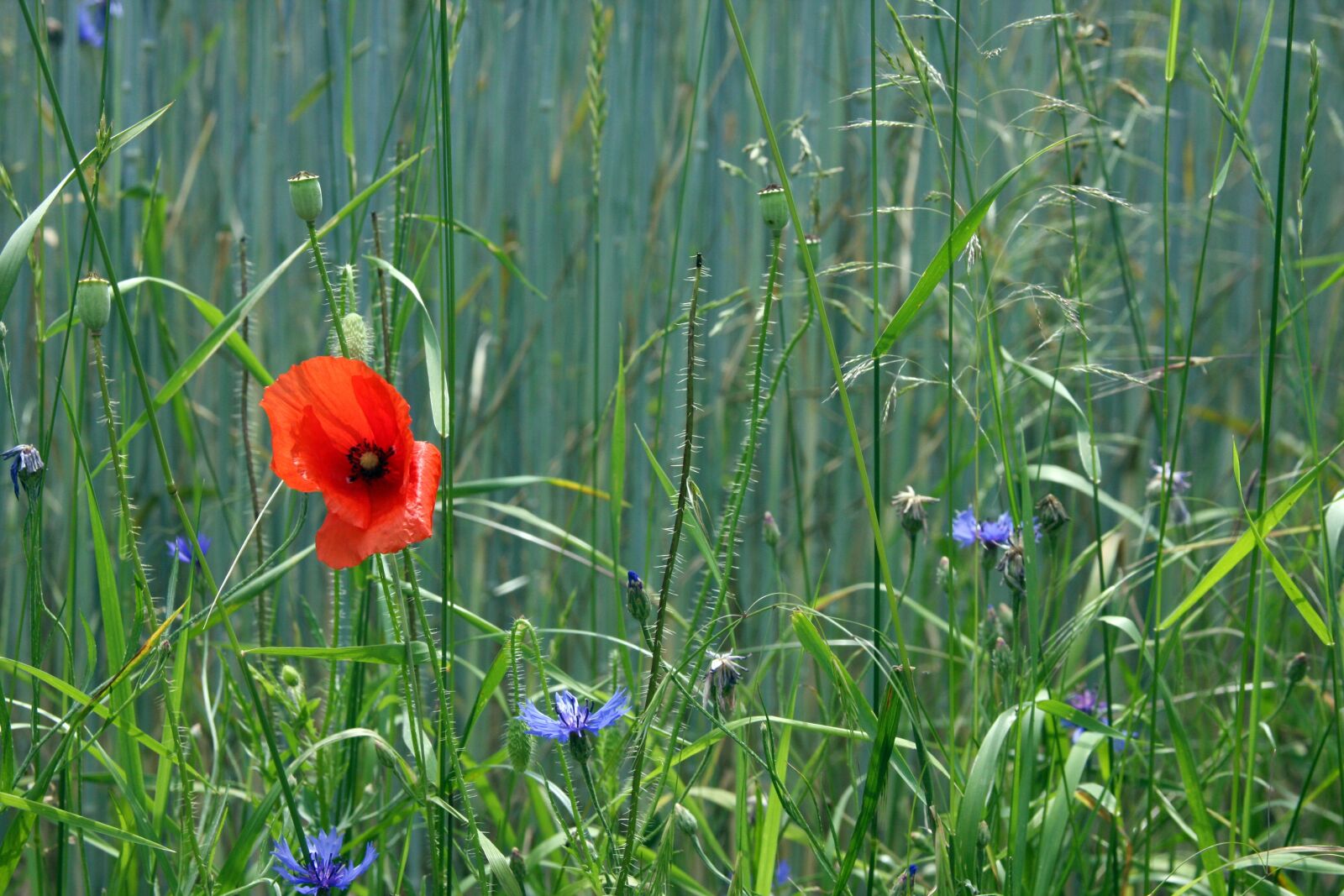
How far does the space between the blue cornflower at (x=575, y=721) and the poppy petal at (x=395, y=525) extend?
174 millimetres

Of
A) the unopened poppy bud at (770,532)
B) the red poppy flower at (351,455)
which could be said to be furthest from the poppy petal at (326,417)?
the unopened poppy bud at (770,532)

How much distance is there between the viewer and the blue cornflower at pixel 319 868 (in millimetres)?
748

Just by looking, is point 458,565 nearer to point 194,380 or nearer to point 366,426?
point 194,380

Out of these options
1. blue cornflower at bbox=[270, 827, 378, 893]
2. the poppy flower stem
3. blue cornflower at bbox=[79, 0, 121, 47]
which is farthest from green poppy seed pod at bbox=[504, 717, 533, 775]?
blue cornflower at bbox=[79, 0, 121, 47]

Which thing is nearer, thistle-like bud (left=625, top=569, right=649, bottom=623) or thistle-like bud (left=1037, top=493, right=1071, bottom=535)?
thistle-like bud (left=625, top=569, right=649, bottom=623)

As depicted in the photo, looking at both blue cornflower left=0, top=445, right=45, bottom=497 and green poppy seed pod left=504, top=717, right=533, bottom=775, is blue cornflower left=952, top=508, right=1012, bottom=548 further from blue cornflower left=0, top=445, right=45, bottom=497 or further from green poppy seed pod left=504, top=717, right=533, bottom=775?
blue cornflower left=0, top=445, right=45, bottom=497

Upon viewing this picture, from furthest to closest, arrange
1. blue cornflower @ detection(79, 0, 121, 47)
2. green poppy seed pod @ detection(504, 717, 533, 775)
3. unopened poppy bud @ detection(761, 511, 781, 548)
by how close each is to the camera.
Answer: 1. blue cornflower @ detection(79, 0, 121, 47)
2. unopened poppy bud @ detection(761, 511, 781, 548)
3. green poppy seed pod @ detection(504, 717, 533, 775)

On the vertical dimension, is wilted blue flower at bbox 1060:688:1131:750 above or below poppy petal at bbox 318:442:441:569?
below

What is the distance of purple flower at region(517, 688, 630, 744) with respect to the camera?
0.73 meters

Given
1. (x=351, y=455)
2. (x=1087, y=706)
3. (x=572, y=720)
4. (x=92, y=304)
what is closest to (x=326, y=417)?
(x=351, y=455)

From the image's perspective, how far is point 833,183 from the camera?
180cm

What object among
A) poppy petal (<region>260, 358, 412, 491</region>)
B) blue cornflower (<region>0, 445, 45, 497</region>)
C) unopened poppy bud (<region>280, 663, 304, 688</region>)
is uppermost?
poppy petal (<region>260, 358, 412, 491</region>)

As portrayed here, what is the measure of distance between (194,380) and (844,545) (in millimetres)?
938

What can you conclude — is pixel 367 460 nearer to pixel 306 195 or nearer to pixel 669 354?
pixel 306 195
